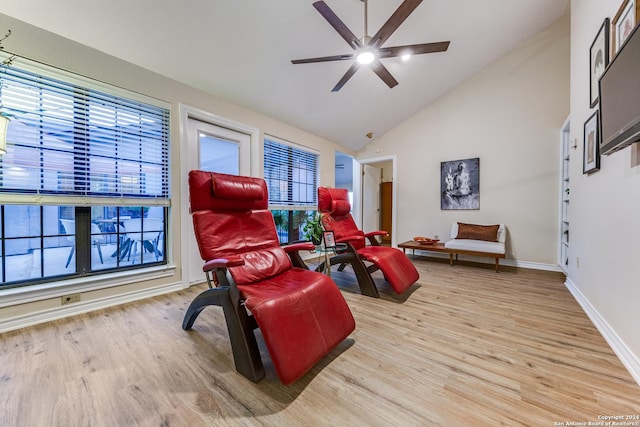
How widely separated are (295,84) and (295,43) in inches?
22.8

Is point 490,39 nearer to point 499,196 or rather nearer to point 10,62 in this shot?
point 499,196

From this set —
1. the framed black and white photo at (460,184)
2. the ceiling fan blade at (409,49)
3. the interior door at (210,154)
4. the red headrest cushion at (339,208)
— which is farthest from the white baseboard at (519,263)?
the interior door at (210,154)

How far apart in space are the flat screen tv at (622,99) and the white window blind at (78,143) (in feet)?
11.6

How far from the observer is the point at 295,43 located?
2.63 m

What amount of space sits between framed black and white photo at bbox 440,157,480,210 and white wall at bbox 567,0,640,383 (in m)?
1.40

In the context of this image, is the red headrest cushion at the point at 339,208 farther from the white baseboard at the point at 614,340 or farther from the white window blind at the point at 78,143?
the white baseboard at the point at 614,340

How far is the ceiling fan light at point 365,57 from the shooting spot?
7.00 feet

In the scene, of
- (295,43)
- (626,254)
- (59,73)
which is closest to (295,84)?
(295,43)

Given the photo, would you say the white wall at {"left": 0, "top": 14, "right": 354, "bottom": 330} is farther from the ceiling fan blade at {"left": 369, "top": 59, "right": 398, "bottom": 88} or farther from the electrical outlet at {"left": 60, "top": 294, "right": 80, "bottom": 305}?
the ceiling fan blade at {"left": 369, "top": 59, "right": 398, "bottom": 88}

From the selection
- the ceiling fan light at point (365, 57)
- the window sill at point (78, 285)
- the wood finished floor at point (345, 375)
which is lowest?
the wood finished floor at point (345, 375)

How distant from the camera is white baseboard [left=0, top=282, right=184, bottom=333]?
6.02ft

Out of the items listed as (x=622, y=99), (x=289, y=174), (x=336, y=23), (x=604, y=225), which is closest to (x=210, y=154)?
(x=289, y=174)

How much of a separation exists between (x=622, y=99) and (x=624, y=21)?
79 cm

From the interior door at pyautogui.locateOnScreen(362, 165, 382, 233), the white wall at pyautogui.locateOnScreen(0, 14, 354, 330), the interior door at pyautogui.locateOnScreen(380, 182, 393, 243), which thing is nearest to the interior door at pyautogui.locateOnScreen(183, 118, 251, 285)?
the white wall at pyautogui.locateOnScreen(0, 14, 354, 330)
